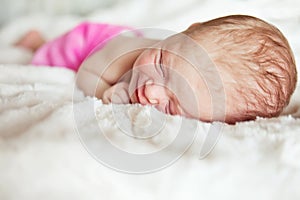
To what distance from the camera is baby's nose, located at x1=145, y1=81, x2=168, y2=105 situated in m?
0.90

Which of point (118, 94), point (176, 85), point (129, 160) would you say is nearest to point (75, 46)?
point (118, 94)

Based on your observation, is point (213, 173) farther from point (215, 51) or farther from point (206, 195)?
point (215, 51)

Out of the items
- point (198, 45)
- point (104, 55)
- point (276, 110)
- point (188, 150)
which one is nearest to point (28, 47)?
point (104, 55)

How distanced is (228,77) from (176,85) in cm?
9

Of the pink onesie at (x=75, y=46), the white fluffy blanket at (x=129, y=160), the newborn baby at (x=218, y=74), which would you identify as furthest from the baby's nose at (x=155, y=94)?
the pink onesie at (x=75, y=46)

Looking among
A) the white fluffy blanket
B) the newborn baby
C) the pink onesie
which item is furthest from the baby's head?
the pink onesie

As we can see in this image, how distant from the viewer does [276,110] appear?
90 cm

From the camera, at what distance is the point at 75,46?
1.29m

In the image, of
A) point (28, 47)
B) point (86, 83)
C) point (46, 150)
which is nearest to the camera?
point (46, 150)

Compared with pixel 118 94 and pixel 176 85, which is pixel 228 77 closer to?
pixel 176 85

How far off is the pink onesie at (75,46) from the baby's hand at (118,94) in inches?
10.6

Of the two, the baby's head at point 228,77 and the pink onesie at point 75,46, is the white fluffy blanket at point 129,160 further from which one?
the pink onesie at point 75,46

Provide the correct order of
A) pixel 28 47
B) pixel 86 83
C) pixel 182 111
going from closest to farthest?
pixel 182 111
pixel 86 83
pixel 28 47

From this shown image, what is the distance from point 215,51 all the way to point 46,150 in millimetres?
403
